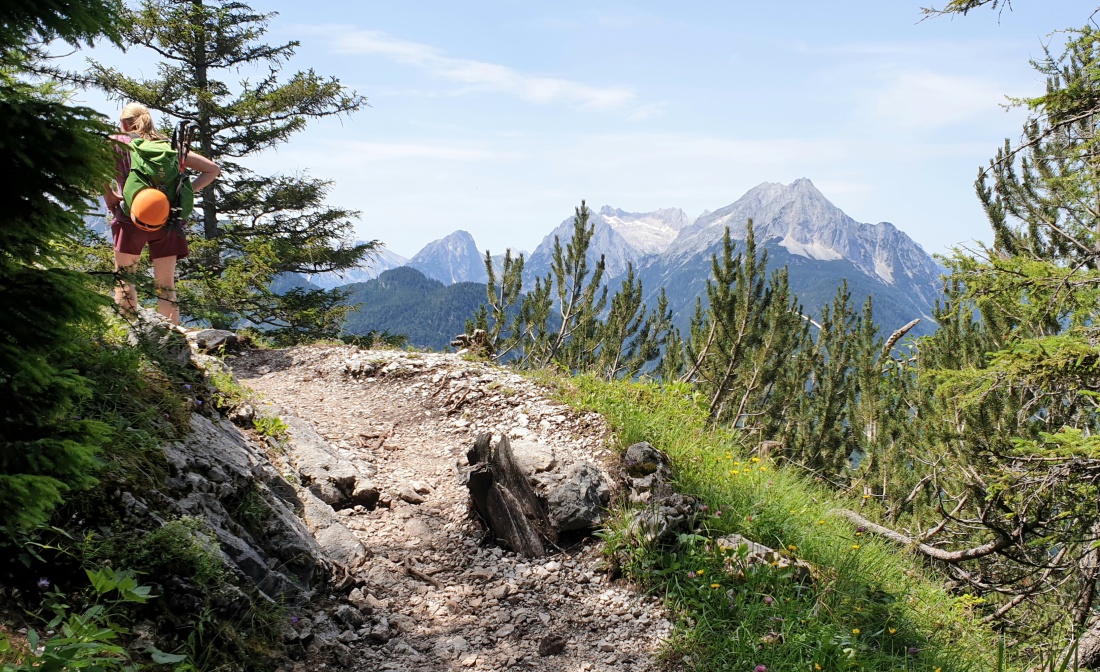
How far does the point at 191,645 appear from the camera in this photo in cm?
262

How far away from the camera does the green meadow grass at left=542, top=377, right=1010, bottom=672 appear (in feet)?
11.6

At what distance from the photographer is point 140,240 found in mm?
5453

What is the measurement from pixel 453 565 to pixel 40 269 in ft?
11.1

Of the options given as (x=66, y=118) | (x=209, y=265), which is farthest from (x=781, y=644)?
(x=209, y=265)

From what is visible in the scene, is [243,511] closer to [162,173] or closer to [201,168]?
[162,173]

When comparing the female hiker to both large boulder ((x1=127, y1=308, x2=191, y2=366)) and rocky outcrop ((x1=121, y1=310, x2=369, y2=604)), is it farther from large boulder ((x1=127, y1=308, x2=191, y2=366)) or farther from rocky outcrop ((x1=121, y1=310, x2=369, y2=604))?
rocky outcrop ((x1=121, y1=310, x2=369, y2=604))

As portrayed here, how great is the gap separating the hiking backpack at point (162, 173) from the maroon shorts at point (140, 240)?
12 centimetres

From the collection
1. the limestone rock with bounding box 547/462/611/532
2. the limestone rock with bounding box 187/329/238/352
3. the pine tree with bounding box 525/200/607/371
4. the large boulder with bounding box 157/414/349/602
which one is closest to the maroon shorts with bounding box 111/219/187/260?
the large boulder with bounding box 157/414/349/602

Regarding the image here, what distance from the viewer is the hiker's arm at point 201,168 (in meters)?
5.61

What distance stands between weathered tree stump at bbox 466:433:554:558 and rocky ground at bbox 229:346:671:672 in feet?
0.40

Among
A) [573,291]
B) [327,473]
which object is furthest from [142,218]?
[573,291]

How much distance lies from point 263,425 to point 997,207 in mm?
11243

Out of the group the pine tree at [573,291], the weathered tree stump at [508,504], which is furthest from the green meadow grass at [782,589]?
the pine tree at [573,291]

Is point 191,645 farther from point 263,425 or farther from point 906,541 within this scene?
point 906,541
